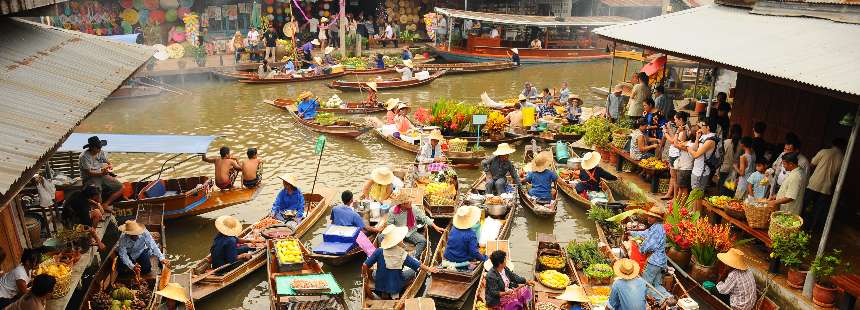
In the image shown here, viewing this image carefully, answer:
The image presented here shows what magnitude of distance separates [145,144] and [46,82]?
15.8 feet

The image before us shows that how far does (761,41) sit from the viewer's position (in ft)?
35.5

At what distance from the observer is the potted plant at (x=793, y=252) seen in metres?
8.45

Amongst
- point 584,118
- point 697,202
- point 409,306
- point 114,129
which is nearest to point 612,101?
point 584,118

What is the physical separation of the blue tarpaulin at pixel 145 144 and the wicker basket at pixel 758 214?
31.9 ft

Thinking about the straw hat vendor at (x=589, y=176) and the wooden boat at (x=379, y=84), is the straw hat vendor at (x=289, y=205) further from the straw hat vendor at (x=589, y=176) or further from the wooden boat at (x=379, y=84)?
the wooden boat at (x=379, y=84)

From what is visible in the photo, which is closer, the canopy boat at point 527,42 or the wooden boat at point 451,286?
the wooden boat at point 451,286

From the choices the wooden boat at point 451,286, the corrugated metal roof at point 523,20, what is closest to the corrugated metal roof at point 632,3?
the corrugated metal roof at point 523,20

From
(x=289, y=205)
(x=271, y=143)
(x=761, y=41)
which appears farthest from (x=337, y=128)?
(x=761, y=41)

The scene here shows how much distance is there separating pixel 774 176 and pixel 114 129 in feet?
61.1

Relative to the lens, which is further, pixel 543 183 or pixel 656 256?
pixel 543 183

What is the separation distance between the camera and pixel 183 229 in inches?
486

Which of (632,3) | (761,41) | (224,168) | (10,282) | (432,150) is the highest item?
(632,3)

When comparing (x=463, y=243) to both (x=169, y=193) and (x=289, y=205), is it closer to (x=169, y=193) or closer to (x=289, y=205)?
(x=289, y=205)

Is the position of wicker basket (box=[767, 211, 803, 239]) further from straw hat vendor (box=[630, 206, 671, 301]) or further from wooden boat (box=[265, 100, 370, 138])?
wooden boat (box=[265, 100, 370, 138])
